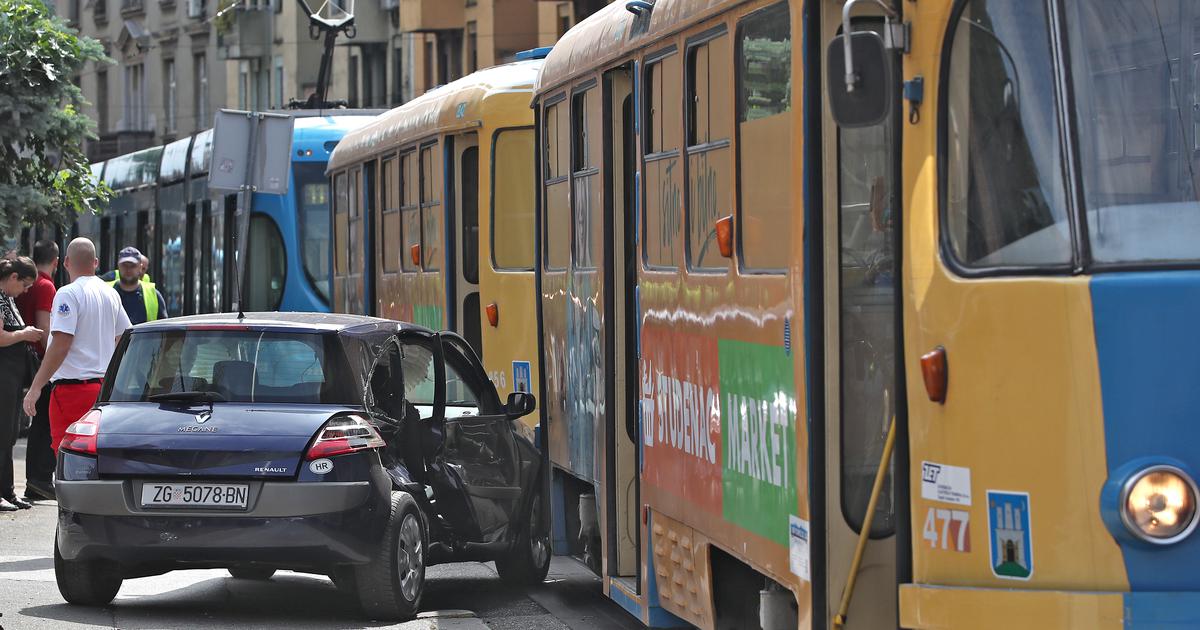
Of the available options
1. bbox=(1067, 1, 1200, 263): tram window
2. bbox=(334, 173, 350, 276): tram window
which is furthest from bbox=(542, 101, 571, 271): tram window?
bbox=(334, 173, 350, 276): tram window

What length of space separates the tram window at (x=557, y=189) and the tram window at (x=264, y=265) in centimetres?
1308

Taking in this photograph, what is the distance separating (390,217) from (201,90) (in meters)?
43.1

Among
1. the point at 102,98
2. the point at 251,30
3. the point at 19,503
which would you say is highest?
the point at 251,30

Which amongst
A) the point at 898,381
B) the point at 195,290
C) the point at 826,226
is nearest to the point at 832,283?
the point at 826,226

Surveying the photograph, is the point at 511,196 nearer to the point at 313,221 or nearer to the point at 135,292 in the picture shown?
the point at 135,292

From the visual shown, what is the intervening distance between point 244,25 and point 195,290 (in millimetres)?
27508

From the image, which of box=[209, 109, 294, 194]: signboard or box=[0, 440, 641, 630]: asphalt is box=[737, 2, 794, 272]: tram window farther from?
box=[209, 109, 294, 194]: signboard

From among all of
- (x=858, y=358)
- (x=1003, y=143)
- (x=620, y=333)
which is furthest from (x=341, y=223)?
(x=1003, y=143)

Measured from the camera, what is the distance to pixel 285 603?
35.3 feet

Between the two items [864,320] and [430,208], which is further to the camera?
[430,208]

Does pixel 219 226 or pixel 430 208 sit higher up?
pixel 219 226

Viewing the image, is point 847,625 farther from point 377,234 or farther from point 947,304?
point 377,234

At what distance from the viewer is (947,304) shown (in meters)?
5.75

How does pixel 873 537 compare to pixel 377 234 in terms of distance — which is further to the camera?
pixel 377 234
